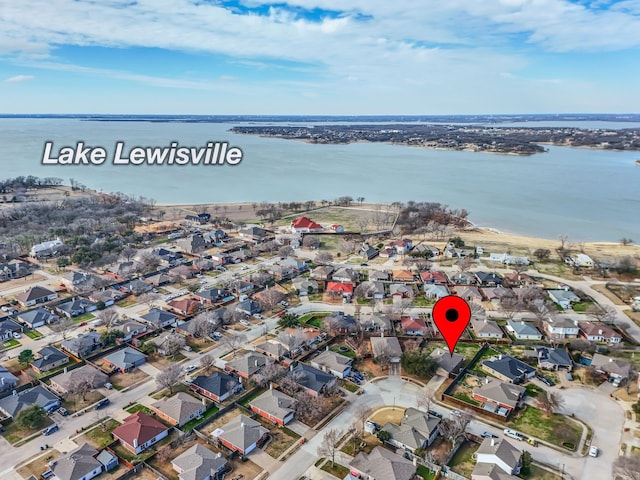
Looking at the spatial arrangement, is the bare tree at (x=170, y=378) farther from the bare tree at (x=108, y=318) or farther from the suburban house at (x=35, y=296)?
the suburban house at (x=35, y=296)

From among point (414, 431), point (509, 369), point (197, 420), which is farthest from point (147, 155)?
point (509, 369)

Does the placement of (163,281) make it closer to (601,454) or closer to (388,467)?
(388,467)

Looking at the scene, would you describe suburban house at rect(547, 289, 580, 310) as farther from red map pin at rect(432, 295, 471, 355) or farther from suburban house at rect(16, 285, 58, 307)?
suburban house at rect(16, 285, 58, 307)

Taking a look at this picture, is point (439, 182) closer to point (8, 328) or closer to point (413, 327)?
point (413, 327)

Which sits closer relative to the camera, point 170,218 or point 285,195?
point 170,218

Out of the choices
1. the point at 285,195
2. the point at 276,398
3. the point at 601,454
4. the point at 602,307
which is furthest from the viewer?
the point at 285,195

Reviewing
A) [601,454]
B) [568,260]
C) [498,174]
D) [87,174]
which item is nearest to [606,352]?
[601,454]

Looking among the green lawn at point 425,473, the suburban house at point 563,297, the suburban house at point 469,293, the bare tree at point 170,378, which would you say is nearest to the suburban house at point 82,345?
the bare tree at point 170,378
